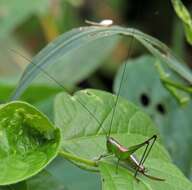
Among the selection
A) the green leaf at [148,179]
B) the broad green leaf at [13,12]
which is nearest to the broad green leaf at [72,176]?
the green leaf at [148,179]

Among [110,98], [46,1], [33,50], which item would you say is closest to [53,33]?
[46,1]

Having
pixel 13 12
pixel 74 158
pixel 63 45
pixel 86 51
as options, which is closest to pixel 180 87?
pixel 63 45

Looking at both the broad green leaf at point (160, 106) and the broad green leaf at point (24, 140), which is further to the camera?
the broad green leaf at point (160, 106)

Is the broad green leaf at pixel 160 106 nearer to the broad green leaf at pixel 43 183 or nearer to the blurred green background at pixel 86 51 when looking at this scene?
the blurred green background at pixel 86 51

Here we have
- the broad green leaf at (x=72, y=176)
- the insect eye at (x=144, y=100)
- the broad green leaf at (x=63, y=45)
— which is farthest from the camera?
the insect eye at (x=144, y=100)

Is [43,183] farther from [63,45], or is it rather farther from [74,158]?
[63,45]

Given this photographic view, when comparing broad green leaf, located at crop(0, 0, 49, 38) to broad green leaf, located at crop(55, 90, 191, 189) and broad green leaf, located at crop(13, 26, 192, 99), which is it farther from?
broad green leaf, located at crop(55, 90, 191, 189)

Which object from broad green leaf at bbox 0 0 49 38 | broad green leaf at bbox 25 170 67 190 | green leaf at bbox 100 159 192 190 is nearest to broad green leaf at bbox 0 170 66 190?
broad green leaf at bbox 25 170 67 190

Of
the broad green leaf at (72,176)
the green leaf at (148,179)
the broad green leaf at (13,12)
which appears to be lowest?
the broad green leaf at (72,176)
